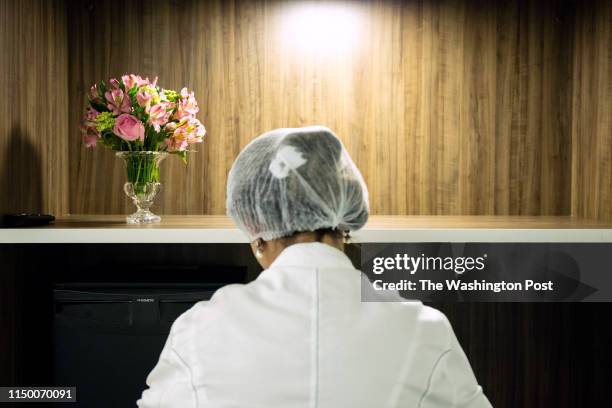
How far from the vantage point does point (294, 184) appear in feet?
3.32

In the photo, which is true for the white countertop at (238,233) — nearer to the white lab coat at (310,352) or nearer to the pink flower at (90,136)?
the pink flower at (90,136)

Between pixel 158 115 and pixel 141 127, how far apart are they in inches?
2.3

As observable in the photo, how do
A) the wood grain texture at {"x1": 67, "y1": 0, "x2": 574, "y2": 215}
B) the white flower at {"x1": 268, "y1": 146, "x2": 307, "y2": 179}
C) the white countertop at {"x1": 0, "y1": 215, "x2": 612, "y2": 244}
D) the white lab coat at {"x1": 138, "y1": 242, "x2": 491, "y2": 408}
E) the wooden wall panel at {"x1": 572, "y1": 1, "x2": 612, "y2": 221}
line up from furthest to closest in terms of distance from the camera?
the wood grain texture at {"x1": 67, "y1": 0, "x2": 574, "y2": 215}, the wooden wall panel at {"x1": 572, "y1": 1, "x2": 612, "y2": 221}, the white countertop at {"x1": 0, "y1": 215, "x2": 612, "y2": 244}, the white flower at {"x1": 268, "y1": 146, "x2": 307, "y2": 179}, the white lab coat at {"x1": 138, "y1": 242, "x2": 491, "y2": 408}

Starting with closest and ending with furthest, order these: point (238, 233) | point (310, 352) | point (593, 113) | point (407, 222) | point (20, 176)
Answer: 1. point (310, 352)
2. point (238, 233)
3. point (20, 176)
4. point (407, 222)
5. point (593, 113)

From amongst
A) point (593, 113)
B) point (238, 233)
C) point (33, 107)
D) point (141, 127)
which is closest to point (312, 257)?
point (238, 233)

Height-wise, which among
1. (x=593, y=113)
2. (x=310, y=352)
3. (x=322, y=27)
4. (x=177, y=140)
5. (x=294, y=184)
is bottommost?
(x=310, y=352)

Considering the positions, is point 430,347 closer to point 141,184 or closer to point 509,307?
point 141,184

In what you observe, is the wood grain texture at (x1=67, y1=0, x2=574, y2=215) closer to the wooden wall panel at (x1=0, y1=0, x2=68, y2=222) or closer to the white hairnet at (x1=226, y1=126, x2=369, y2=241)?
the wooden wall panel at (x1=0, y1=0, x2=68, y2=222)

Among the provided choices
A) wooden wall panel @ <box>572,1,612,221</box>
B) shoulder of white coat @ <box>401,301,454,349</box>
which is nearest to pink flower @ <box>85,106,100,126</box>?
shoulder of white coat @ <box>401,301,454,349</box>

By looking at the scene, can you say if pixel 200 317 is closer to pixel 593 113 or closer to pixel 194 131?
pixel 194 131

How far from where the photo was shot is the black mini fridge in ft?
5.26

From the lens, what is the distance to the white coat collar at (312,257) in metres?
0.98

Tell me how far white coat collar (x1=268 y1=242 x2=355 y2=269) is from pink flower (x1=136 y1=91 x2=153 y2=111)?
0.82m

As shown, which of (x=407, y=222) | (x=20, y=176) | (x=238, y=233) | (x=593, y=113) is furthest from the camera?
(x=593, y=113)
